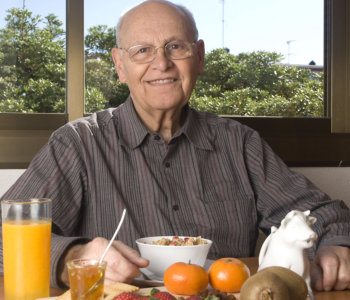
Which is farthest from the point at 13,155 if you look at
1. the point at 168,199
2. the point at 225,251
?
the point at 225,251

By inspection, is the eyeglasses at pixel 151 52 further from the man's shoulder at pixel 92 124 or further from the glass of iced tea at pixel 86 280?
the glass of iced tea at pixel 86 280

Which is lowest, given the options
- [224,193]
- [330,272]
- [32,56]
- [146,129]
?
[330,272]

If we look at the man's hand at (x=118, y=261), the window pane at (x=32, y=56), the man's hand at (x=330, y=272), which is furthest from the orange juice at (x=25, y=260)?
the window pane at (x=32, y=56)

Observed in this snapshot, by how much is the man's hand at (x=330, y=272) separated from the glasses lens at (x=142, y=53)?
2.88 feet

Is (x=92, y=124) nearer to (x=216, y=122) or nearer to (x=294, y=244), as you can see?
(x=216, y=122)

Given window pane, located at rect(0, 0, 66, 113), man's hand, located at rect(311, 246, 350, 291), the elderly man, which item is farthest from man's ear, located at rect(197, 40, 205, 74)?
man's hand, located at rect(311, 246, 350, 291)

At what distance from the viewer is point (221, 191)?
1.86 metres

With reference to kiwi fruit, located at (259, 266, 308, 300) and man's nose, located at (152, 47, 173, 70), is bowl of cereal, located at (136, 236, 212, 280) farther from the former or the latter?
man's nose, located at (152, 47, 173, 70)

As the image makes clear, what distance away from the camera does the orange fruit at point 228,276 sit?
3.71 feet

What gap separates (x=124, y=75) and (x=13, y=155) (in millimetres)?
571

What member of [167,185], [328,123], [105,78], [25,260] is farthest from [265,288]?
[328,123]

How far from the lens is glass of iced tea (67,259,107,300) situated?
1.01 metres

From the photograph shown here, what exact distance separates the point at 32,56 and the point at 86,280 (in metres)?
1.43

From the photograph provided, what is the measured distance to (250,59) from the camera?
2504mm
